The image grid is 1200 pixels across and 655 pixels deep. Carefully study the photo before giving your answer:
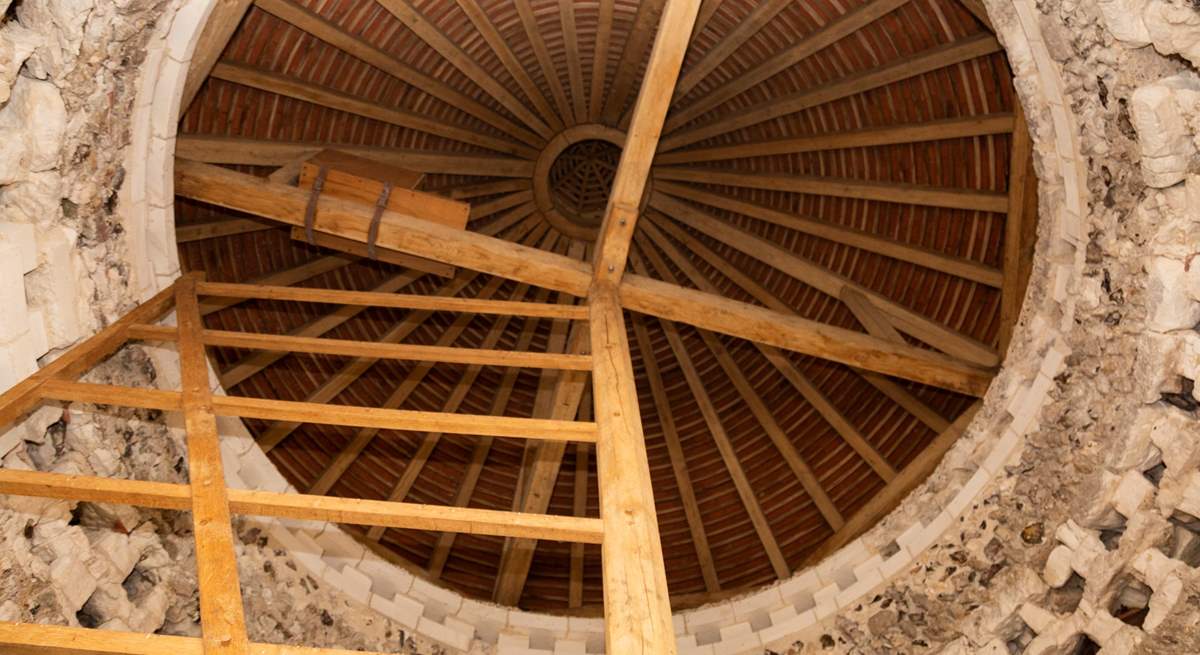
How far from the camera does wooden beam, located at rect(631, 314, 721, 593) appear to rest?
10.4 m

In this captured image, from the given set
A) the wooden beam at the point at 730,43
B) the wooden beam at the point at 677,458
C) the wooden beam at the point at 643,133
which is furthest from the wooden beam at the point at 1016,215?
the wooden beam at the point at 677,458

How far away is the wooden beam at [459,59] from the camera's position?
906 cm

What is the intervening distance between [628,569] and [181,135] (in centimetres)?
613

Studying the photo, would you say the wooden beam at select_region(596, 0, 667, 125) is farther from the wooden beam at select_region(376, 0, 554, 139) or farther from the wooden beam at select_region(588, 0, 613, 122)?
the wooden beam at select_region(376, 0, 554, 139)

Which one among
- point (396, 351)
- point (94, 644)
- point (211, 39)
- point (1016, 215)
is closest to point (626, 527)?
point (94, 644)

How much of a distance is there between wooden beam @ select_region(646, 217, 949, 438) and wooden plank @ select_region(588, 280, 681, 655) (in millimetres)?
4963

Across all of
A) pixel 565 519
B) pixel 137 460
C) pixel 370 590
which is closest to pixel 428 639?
pixel 370 590

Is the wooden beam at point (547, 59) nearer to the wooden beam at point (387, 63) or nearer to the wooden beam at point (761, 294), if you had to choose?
the wooden beam at point (387, 63)

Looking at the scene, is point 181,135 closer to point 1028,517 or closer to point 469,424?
point 469,424

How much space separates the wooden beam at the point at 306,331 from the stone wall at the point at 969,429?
2.66 m

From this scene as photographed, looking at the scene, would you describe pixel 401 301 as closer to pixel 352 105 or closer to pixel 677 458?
pixel 352 105

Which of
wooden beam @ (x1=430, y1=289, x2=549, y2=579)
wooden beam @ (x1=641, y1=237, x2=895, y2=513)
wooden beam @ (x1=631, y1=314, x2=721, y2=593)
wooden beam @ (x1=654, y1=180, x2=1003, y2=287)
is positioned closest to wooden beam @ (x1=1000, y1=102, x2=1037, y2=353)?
wooden beam @ (x1=654, y1=180, x2=1003, y2=287)

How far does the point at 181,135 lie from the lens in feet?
26.2

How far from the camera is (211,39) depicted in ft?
20.6
